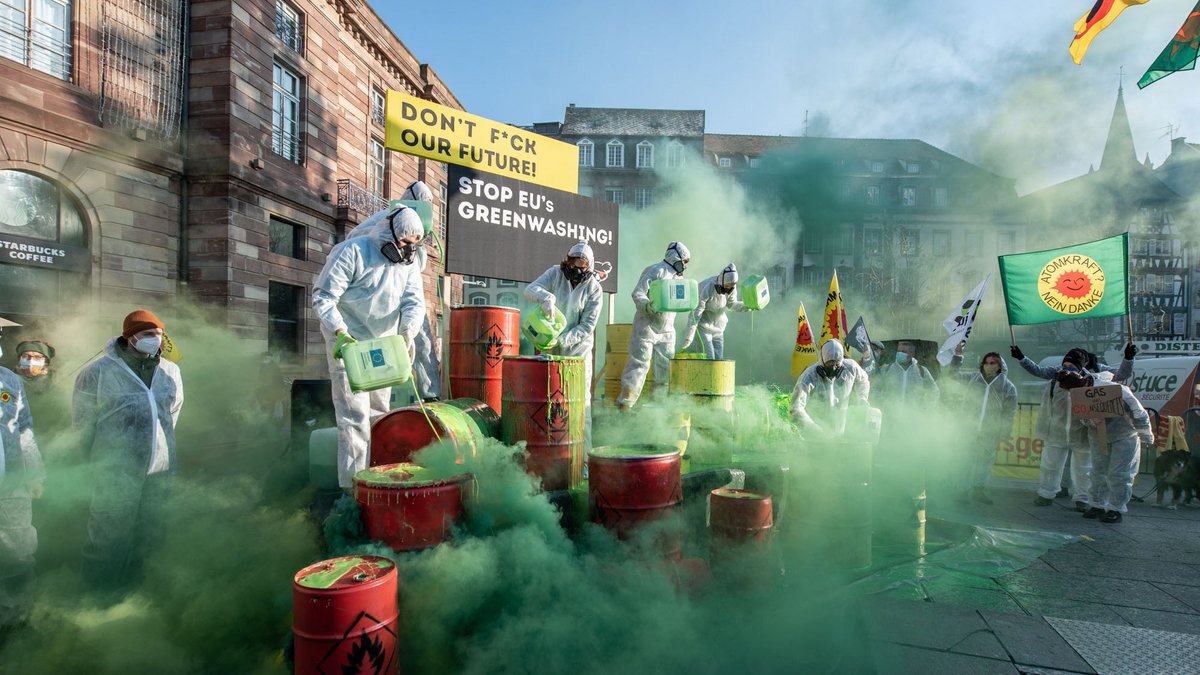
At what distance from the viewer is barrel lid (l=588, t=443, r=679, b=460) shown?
3.71m

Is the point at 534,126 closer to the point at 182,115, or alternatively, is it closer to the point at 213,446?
the point at 182,115

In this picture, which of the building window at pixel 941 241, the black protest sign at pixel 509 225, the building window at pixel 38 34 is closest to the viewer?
the black protest sign at pixel 509 225

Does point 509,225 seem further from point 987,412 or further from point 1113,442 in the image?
point 1113,442

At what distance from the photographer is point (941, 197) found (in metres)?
41.9

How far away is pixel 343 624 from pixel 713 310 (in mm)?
5675

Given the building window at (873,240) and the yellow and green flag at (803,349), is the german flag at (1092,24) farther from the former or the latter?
the building window at (873,240)

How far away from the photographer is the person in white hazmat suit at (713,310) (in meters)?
7.13

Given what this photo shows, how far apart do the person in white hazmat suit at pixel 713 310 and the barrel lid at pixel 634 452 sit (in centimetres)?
308

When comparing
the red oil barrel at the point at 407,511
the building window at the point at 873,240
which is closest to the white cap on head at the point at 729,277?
the red oil barrel at the point at 407,511

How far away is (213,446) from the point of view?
815cm

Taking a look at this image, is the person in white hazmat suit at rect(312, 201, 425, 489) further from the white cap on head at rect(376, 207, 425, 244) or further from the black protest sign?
the black protest sign

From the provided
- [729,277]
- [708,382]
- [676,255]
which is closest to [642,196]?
[729,277]

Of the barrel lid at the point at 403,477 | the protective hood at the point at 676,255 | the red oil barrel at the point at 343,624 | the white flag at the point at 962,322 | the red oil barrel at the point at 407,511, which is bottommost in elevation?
the red oil barrel at the point at 343,624

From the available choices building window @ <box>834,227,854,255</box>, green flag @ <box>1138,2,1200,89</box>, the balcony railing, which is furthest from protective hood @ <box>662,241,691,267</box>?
building window @ <box>834,227,854,255</box>
